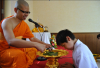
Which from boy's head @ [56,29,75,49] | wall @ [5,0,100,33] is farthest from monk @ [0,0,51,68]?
wall @ [5,0,100,33]

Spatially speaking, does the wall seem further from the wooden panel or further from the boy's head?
the boy's head

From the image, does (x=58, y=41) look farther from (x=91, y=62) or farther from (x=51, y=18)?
(x=51, y=18)

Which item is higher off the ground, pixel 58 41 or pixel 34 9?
pixel 34 9

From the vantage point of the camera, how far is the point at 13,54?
119 centimetres

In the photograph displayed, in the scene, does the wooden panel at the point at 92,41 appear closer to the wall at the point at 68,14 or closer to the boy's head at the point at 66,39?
the wall at the point at 68,14

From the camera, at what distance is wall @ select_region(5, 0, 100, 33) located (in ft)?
13.9

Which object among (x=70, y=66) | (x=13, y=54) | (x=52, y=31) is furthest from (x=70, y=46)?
(x=52, y=31)

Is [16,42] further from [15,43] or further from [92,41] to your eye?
[92,41]

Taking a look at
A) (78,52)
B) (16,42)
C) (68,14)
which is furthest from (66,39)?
(68,14)

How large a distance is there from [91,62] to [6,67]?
1108 millimetres

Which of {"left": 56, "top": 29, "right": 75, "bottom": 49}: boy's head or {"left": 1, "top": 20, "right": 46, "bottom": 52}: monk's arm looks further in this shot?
{"left": 56, "top": 29, "right": 75, "bottom": 49}: boy's head

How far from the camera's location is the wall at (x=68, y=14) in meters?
4.22

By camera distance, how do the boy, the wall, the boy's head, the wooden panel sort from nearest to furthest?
the boy
the boy's head
the wooden panel
the wall

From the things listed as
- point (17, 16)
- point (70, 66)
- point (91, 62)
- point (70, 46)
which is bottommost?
point (70, 66)
